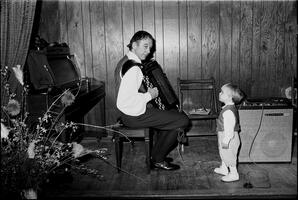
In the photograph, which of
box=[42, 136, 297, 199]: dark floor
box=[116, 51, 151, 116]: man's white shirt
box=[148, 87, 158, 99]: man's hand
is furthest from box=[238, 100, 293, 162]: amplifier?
box=[116, 51, 151, 116]: man's white shirt

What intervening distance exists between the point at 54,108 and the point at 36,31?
6.39ft

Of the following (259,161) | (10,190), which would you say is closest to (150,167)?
(259,161)

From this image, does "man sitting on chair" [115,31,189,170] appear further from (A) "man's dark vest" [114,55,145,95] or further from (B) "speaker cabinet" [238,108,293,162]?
(B) "speaker cabinet" [238,108,293,162]

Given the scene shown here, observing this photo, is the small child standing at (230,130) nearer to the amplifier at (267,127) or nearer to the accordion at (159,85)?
the amplifier at (267,127)

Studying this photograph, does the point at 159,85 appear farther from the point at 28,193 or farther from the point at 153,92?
the point at 28,193

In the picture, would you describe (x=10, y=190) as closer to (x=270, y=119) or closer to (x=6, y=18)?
(x=6, y=18)

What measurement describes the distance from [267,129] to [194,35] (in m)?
1.69

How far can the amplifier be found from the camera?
12.1ft

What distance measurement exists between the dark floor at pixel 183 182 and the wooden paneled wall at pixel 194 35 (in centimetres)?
120

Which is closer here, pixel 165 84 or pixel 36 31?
pixel 165 84

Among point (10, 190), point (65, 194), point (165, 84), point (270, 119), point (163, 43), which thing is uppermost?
point (163, 43)

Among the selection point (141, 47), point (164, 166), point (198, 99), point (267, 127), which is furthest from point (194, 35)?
point (164, 166)

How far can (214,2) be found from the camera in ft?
15.4

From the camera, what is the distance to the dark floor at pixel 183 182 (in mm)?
2967
